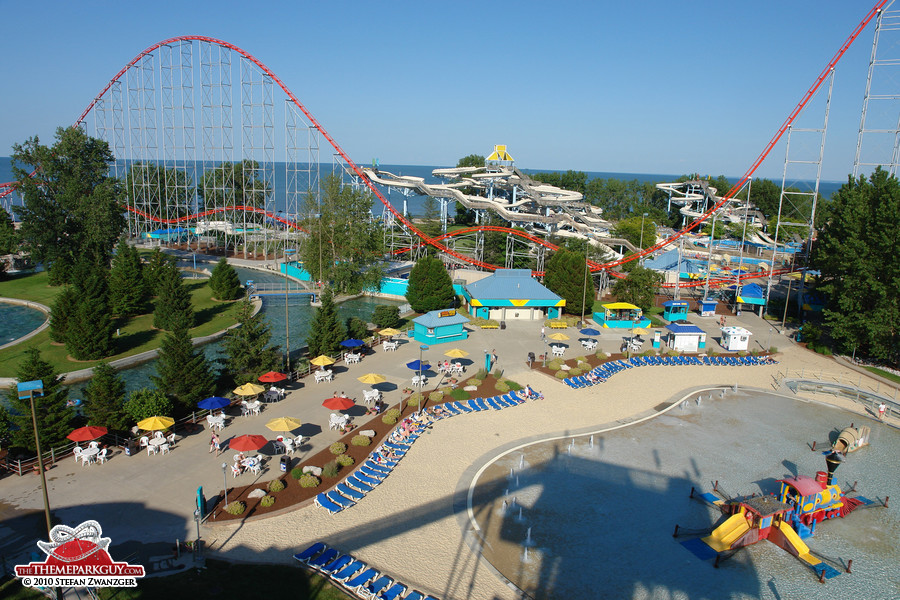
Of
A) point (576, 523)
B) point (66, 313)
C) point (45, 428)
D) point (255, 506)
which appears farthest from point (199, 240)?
point (576, 523)

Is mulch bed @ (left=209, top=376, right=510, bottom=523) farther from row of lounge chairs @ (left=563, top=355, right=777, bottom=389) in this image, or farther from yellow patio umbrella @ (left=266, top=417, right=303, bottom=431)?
row of lounge chairs @ (left=563, top=355, right=777, bottom=389)

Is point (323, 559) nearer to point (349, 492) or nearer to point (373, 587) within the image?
point (373, 587)

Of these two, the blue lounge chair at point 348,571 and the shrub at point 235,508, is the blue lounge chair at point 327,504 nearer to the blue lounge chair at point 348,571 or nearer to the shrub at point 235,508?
the shrub at point 235,508

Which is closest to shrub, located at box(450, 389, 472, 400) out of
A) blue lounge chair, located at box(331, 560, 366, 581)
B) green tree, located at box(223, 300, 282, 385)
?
green tree, located at box(223, 300, 282, 385)

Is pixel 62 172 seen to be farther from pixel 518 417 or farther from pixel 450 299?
pixel 518 417

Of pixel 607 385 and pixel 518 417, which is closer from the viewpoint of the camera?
pixel 518 417

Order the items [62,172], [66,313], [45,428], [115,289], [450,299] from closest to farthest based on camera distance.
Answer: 1. [45,428]
2. [66,313]
3. [115,289]
4. [450,299]
5. [62,172]
